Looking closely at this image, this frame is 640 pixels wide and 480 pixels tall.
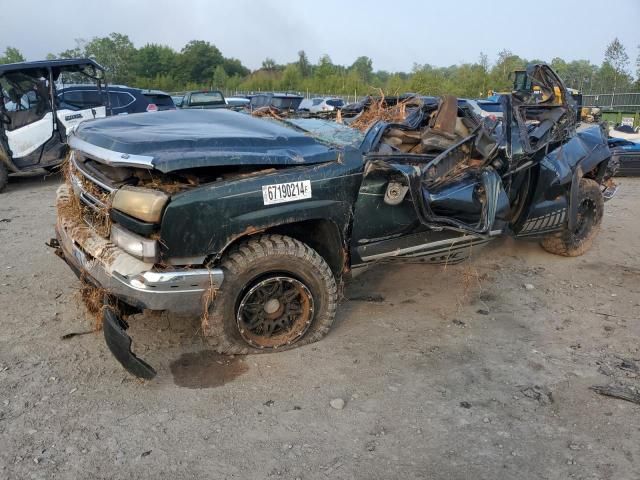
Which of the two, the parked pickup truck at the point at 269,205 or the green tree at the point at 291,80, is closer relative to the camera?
the parked pickup truck at the point at 269,205

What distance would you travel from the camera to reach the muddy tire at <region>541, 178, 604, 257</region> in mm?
5723

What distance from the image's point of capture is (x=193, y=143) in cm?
326

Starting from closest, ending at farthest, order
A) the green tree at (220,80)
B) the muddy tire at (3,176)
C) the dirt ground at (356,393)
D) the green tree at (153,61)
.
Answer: the dirt ground at (356,393) → the muddy tire at (3,176) → the green tree at (220,80) → the green tree at (153,61)

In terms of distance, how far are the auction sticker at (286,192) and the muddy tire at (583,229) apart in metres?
3.34

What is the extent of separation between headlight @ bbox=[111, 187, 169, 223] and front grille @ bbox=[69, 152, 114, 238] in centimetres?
17

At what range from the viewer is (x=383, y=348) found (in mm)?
3826

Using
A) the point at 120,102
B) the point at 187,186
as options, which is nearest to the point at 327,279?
the point at 187,186

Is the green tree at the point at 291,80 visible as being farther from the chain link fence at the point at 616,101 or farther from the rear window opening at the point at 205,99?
the rear window opening at the point at 205,99

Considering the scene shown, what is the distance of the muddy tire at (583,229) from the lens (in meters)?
5.72

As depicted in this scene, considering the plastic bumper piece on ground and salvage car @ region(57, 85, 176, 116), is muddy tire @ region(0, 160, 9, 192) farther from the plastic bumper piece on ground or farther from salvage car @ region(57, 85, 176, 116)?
the plastic bumper piece on ground

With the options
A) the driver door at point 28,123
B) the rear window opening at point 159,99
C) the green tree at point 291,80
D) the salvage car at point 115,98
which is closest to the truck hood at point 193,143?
the salvage car at point 115,98

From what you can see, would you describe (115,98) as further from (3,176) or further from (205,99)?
(205,99)

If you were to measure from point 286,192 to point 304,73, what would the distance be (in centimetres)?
6897

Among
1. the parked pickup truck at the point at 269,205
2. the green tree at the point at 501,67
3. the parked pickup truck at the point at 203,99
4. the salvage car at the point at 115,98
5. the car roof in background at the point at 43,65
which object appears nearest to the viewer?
the parked pickup truck at the point at 269,205
